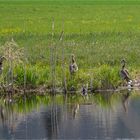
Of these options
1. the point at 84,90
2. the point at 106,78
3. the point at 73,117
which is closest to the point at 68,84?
the point at 84,90

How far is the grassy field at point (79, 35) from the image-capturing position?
35.2 m

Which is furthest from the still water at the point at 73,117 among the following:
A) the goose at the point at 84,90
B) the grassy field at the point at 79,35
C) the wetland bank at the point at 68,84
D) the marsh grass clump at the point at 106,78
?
the grassy field at the point at 79,35

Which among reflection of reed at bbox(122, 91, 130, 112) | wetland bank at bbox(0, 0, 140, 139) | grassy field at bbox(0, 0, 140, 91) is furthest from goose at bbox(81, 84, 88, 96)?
reflection of reed at bbox(122, 91, 130, 112)

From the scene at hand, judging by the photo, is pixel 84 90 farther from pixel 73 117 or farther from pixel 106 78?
pixel 73 117

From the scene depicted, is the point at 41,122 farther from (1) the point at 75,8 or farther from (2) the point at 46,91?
(1) the point at 75,8

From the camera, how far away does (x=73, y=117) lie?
3036 cm

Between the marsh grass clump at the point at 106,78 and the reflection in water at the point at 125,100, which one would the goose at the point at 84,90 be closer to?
the marsh grass clump at the point at 106,78

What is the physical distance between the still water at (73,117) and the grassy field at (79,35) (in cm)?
152

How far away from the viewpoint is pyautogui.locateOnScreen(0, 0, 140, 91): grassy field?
116ft

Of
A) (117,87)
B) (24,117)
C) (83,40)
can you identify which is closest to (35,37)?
(83,40)

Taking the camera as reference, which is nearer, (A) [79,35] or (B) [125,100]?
(B) [125,100]

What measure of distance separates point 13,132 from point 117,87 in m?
8.11

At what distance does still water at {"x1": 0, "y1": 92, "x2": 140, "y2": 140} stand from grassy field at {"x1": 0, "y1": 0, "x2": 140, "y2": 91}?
152 cm

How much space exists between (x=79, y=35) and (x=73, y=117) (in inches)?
758
